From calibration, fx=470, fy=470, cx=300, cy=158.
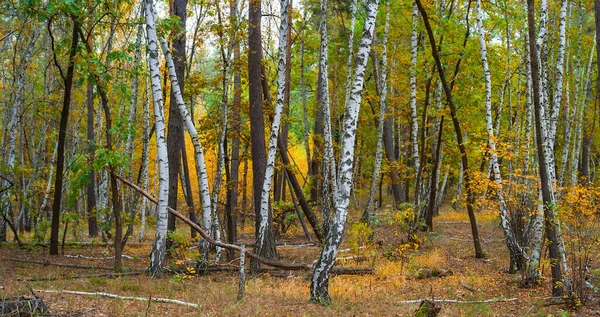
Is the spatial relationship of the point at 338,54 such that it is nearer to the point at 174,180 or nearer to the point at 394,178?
the point at 394,178

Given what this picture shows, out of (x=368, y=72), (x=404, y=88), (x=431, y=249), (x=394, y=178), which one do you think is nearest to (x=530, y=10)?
A: (x=431, y=249)

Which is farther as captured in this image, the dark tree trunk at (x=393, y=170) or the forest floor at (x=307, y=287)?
the dark tree trunk at (x=393, y=170)

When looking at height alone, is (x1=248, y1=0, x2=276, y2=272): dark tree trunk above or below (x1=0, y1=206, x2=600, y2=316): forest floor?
above

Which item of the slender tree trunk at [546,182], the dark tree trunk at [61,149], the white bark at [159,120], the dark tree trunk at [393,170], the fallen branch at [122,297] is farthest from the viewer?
the dark tree trunk at [393,170]

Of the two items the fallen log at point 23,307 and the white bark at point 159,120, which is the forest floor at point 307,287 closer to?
the fallen log at point 23,307

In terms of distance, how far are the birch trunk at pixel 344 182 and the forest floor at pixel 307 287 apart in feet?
1.30

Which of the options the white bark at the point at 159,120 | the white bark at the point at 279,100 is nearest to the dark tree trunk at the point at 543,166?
the white bark at the point at 279,100

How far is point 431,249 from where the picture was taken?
13.3 meters

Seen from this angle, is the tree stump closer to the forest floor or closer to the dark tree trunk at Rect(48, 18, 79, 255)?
the forest floor

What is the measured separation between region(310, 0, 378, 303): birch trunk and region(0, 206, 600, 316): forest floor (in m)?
0.40

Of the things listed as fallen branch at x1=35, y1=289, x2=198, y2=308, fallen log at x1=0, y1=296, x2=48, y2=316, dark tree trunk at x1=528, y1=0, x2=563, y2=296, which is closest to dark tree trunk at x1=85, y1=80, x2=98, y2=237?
fallen branch at x1=35, y1=289, x2=198, y2=308

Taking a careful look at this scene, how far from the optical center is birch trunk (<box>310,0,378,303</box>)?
7.08m

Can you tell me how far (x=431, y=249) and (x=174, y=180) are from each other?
7.34 metres

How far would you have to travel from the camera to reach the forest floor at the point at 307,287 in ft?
22.0
